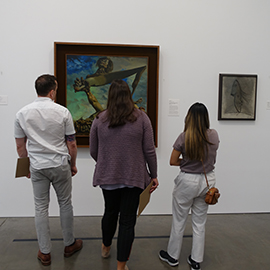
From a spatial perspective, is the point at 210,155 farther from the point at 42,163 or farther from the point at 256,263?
the point at 42,163

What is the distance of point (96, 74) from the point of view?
126 inches

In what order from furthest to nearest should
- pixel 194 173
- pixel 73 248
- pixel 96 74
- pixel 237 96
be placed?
pixel 237 96 < pixel 96 74 < pixel 73 248 < pixel 194 173

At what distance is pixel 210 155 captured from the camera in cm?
205

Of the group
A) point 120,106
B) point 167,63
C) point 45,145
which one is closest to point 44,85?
point 45,145

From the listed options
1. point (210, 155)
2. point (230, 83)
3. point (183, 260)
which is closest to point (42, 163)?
point (210, 155)

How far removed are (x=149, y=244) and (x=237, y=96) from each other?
2.15 m

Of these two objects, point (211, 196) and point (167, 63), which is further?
point (167, 63)

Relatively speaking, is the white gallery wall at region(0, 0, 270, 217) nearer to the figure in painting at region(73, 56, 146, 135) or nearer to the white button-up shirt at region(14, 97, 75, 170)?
the figure in painting at region(73, 56, 146, 135)

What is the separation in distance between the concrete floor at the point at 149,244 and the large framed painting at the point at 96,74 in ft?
3.90

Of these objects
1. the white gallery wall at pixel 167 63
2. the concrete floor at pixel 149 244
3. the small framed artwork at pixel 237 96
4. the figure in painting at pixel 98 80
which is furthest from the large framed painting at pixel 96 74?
the concrete floor at pixel 149 244

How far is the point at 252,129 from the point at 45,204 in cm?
275

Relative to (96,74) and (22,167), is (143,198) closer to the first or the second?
(22,167)

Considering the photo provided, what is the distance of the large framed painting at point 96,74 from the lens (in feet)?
10.4

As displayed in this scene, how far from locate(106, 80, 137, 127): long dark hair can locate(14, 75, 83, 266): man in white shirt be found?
19.4 inches
